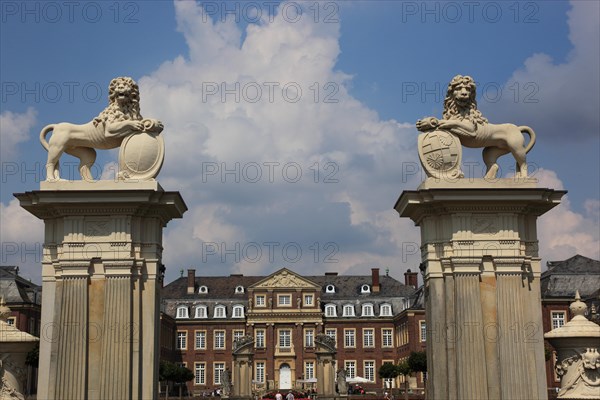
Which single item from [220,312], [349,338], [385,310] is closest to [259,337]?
[220,312]

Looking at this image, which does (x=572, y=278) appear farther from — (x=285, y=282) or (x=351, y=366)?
(x=285, y=282)

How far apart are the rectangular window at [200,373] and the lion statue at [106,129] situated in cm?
6745

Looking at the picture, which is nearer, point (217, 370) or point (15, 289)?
point (15, 289)

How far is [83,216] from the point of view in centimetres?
1825

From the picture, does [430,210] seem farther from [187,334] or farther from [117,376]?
[187,334]

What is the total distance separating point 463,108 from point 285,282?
65839 millimetres

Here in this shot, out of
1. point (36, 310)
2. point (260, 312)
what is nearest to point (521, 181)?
point (36, 310)

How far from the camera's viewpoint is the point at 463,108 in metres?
18.8

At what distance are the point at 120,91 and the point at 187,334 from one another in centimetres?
6845

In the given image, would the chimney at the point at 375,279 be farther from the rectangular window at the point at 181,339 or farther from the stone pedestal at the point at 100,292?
the stone pedestal at the point at 100,292

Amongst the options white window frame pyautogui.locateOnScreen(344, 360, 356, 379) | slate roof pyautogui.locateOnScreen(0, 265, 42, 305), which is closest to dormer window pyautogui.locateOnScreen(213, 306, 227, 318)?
white window frame pyautogui.locateOnScreen(344, 360, 356, 379)

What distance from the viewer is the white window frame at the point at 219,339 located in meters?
84.5

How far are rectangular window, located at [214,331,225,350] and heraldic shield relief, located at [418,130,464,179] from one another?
68.1 m

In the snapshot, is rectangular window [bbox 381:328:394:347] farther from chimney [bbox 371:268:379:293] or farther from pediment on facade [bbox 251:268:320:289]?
pediment on facade [bbox 251:268:320:289]
